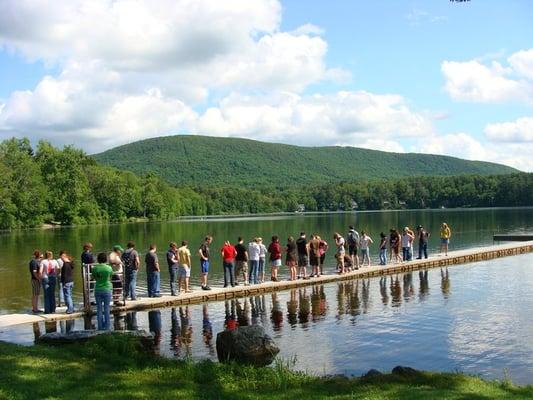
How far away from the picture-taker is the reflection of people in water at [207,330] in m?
14.5

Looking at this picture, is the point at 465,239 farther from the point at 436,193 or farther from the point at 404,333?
the point at 436,193

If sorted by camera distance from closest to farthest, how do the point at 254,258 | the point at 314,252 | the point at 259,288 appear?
1. the point at 259,288
2. the point at 254,258
3. the point at 314,252

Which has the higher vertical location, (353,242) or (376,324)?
(353,242)

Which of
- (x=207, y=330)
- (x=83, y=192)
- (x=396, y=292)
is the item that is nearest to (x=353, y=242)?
(x=396, y=292)

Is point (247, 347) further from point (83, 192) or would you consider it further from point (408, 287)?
point (83, 192)

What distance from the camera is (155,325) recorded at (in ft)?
56.2

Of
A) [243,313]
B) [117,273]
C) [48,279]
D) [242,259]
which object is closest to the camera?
[48,279]

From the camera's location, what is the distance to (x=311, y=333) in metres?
15.6

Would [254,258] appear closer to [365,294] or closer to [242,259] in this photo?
[242,259]

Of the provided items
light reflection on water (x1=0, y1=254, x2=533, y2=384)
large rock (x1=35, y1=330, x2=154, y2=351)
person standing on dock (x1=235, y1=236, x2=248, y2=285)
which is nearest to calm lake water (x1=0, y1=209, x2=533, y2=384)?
light reflection on water (x1=0, y1=254, x2=533, y2=384)

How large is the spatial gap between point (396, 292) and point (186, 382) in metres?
14.2

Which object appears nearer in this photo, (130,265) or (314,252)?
(130,265)

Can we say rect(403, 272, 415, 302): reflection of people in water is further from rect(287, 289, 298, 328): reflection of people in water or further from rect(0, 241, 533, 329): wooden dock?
rect(287, 289, 298, 328): reflection of people in water

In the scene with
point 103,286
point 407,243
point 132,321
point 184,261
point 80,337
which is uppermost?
point 184,261
